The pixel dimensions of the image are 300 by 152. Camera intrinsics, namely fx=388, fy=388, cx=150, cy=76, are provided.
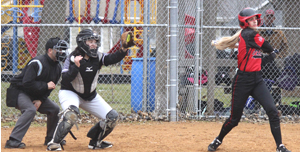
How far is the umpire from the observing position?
5238 mm

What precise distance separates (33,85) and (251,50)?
2895mm

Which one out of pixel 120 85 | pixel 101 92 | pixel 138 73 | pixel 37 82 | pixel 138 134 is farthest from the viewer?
pixel 120 85

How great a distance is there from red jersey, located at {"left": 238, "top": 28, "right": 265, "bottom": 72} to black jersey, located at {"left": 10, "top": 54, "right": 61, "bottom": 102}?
2.57m

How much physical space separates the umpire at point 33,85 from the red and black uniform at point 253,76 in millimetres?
2372

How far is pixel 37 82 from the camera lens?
5246 mm

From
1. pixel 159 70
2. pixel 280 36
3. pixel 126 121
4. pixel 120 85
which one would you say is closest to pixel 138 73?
pixel 159 70

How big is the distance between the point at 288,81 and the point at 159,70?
2.85 m

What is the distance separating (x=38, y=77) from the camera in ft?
17.5

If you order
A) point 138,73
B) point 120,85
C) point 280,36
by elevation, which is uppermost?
point 280,36

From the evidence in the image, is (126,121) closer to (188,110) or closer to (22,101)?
(188,110)

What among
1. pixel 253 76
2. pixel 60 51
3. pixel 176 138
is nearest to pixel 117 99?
pixel 176 138

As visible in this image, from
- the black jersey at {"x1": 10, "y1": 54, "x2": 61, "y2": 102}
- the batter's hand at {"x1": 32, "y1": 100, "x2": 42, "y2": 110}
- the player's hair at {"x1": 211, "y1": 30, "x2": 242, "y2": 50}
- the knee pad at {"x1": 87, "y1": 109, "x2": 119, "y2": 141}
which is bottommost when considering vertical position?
the knee pad at {"x1": 87, "y1": 109, "x2": 119, "y2": 141}

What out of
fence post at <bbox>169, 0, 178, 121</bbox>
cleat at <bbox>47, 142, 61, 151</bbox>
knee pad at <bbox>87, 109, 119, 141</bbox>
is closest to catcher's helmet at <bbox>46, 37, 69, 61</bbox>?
knee pad at <bbox>87, 109, 119, 141</bbox>

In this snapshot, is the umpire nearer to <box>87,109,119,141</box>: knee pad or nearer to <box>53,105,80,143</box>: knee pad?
<box>53,105,80,143</box>: knee pad
